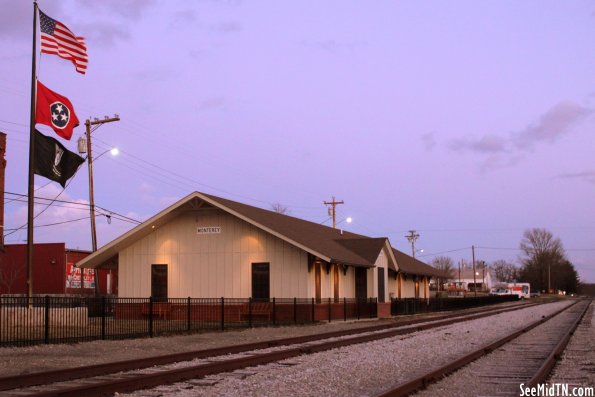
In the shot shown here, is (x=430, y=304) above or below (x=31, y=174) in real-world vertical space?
below

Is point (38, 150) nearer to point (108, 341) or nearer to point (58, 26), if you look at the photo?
point (58, 26)

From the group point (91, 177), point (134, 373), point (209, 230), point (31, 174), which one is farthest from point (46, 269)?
point (134, 373)

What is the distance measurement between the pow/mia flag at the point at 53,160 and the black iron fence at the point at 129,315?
4940 mm

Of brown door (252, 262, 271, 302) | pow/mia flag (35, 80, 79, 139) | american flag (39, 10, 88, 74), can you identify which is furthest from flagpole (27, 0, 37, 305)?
brown door (252, 262, 271, 302)

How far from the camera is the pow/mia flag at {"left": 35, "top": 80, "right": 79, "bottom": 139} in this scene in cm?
2483

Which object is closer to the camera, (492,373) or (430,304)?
(492,373)

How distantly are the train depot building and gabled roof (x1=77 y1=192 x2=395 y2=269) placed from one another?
0.05 metres

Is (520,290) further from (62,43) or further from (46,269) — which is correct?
(62,43)

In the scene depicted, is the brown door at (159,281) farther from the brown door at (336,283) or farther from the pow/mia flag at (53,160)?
the pow/mia flag at (53,160)

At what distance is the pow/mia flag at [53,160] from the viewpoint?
24.7 m

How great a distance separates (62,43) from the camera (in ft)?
83.7

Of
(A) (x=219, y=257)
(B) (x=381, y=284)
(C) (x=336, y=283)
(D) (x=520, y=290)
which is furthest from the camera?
(D) (x=520, y=290)

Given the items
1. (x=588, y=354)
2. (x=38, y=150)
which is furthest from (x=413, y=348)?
(x=38, y=150)
